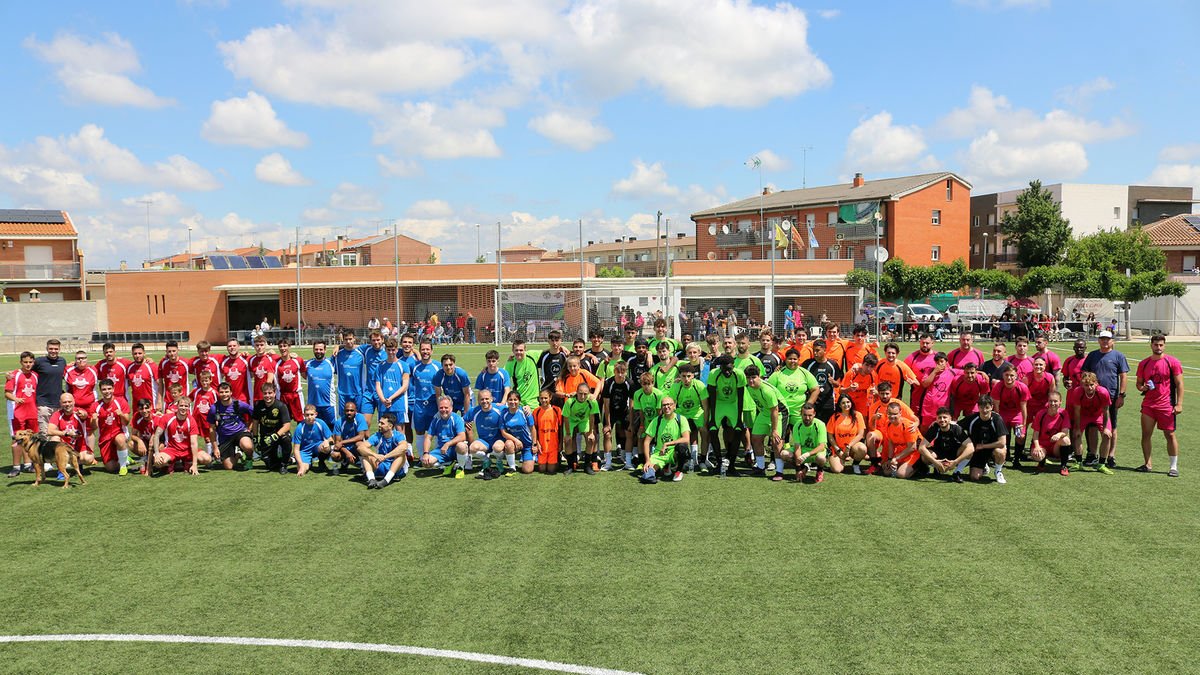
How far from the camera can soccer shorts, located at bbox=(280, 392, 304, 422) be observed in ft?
36.2

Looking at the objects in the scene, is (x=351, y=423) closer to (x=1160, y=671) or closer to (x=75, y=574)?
(x=75, y=574)

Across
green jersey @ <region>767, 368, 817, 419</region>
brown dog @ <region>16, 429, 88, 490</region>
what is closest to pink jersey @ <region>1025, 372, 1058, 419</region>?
green jersey @ <region>767, 368, 817, 419</region>

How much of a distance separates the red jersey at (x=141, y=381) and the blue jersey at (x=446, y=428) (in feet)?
13.0

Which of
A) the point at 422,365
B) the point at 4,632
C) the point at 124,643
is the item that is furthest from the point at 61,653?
the point at 422,365

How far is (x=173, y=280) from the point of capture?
4272cm

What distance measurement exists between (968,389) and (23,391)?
11.7m

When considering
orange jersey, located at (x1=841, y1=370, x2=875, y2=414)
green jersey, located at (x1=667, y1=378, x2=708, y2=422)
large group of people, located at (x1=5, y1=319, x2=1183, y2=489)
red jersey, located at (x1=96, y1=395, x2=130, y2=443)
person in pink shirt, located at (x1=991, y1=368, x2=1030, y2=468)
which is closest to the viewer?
large group of people, located at (x1=5, y1=319, x2=1183, y2=489)

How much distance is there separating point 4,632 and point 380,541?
274 centimetres

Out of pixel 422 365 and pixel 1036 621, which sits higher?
pixel 422 365

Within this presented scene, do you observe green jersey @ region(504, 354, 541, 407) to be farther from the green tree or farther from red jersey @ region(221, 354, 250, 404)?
the green tree

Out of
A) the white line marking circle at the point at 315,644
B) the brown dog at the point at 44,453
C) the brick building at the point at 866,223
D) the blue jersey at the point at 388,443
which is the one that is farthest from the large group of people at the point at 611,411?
the brick building at the point at 866,223

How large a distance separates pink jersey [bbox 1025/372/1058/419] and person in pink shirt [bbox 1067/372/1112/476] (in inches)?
9.7

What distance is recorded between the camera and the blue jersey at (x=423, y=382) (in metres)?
10.8

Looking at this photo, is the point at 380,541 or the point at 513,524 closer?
the point at 380,541
